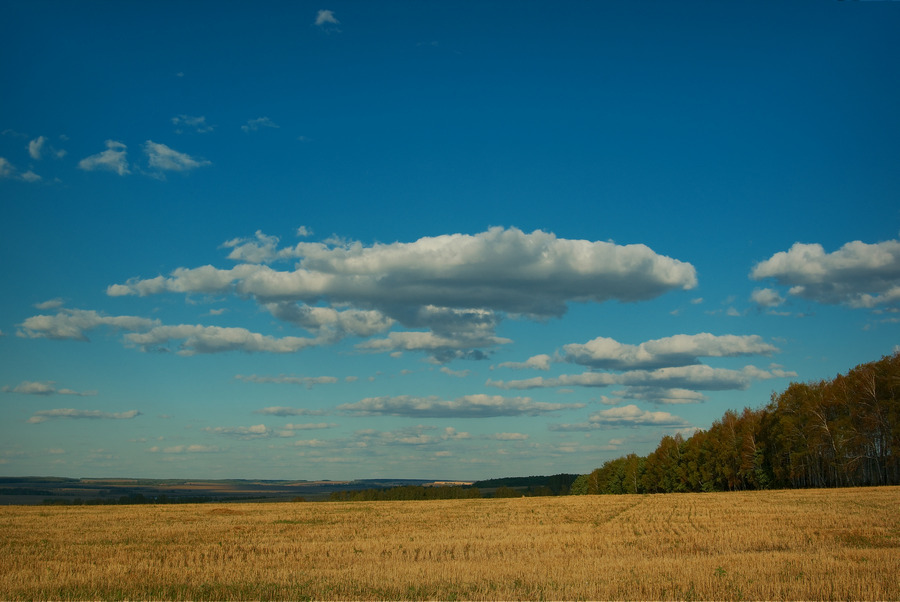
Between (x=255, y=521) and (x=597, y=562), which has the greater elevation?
(x=597, y=562)

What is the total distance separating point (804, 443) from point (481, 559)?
70.6 m

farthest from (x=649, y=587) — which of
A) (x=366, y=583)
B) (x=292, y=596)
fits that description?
(x=292, y=596)

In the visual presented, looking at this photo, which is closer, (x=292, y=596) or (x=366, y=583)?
(x=292, y=596)

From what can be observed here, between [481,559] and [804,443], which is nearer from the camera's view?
[481,559]

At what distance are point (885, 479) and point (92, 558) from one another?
8354 cm

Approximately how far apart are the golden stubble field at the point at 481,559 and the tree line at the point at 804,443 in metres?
37.4

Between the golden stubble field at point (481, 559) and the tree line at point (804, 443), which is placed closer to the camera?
the golden stubble field at point (481, 559)

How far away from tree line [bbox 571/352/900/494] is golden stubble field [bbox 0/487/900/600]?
1474 inches

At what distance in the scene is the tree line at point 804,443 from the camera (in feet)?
224

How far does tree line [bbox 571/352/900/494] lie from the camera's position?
68.1 meters

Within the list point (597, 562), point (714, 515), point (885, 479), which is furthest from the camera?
point (885, 479)

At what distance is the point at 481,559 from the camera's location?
838 inches

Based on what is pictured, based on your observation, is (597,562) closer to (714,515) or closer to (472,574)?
(472,574)

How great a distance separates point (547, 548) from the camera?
77.9 feet
